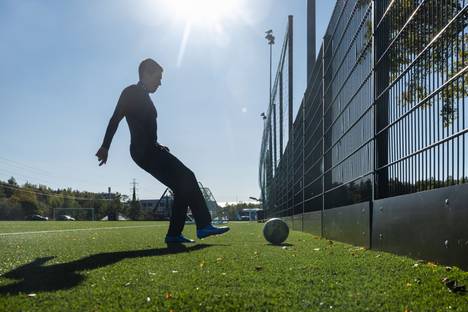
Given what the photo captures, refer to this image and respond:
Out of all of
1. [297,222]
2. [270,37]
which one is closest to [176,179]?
[297,222]

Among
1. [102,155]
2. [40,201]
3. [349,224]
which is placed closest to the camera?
[102,155]

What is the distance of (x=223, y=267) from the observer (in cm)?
406

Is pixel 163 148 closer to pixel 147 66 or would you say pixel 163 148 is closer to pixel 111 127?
pixel 111 127

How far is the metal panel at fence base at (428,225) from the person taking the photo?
3.41m

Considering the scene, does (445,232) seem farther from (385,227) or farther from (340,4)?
(340,4)

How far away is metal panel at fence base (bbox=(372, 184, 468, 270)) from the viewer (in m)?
3.41

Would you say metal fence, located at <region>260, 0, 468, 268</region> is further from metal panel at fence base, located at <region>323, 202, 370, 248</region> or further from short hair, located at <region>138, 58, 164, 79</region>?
short hair, located at <region>138, 58, 164, 79</region>

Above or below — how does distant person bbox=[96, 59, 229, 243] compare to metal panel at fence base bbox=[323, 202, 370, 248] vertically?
above

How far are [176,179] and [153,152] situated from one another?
0.43m

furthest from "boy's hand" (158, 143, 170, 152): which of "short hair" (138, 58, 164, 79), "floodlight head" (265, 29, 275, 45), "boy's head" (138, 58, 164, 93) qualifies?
"floodlight head" (265, 29, 275, 45)

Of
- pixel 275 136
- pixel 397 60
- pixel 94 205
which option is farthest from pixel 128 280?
pixel 94 205

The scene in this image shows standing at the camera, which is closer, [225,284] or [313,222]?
[225,284]

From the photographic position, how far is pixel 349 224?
23.1 feet

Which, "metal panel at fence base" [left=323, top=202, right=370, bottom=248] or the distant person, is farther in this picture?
the distant person
